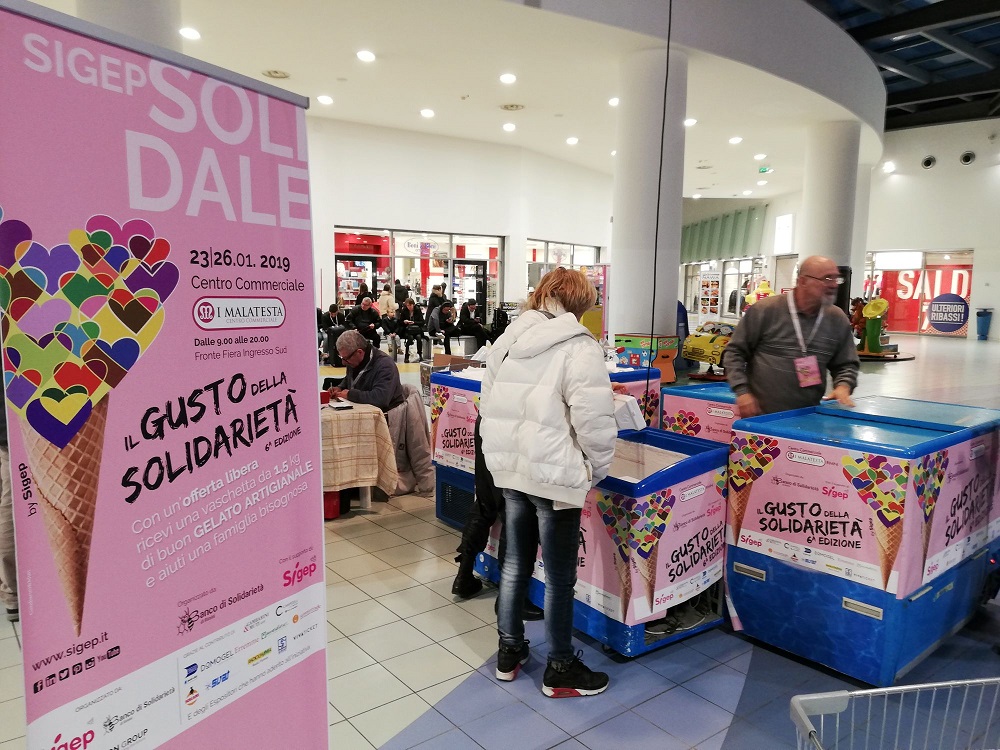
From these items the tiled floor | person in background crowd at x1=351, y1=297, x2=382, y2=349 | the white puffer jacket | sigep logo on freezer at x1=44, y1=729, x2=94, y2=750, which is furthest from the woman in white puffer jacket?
person in background crowd at x1=351, y1=297, x2=382, y2=349

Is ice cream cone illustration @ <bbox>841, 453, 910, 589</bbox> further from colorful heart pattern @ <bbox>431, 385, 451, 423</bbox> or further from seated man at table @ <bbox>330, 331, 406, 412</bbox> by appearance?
seated man at table @ <bbox>330, 331, 406, 412</bbox>

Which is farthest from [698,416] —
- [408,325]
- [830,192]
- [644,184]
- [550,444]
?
[408,325]

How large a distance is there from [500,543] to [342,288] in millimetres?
11276

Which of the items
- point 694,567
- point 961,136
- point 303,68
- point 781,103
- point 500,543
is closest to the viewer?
point 694,567

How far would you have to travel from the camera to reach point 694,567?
300cm

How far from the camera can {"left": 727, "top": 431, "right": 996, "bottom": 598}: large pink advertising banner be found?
103 inches

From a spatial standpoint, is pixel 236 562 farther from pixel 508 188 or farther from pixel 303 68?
pixel 508 188

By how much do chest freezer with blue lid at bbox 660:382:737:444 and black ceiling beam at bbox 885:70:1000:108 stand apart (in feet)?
54.7

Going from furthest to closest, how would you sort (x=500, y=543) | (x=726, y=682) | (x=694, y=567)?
(x=500, y=543)
(x=694, y=567)
(x=726, y=682)

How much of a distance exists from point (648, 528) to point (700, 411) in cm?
138

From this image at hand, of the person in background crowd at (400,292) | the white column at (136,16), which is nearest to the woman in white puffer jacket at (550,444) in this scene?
the white column at (136,16)

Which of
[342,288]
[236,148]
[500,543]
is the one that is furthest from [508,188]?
[236,148]

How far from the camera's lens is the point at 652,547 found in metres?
2.80

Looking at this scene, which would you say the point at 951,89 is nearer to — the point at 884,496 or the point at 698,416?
the point at 698,416
